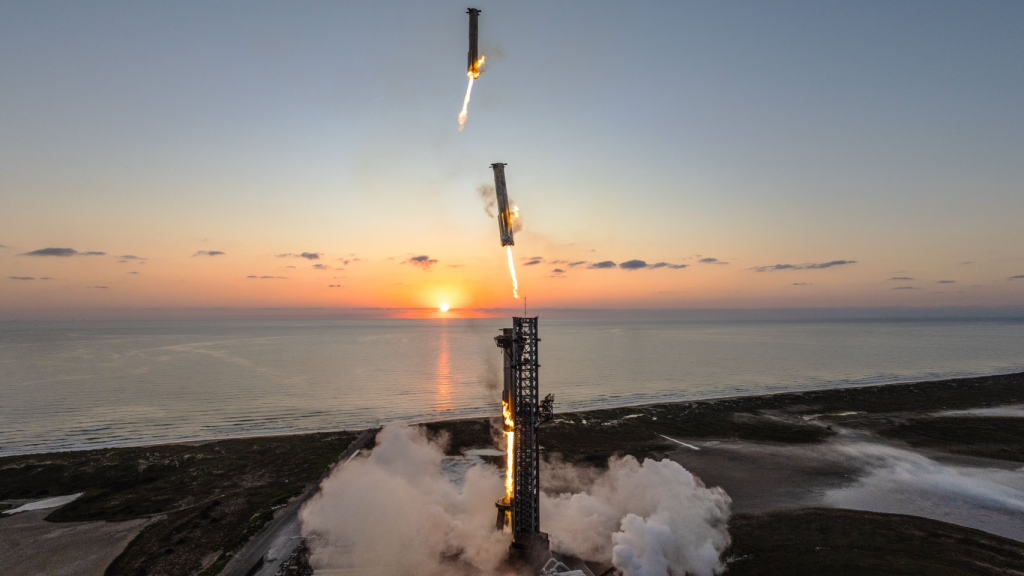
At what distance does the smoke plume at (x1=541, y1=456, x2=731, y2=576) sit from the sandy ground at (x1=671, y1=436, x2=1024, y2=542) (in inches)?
353

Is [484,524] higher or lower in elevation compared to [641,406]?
higher

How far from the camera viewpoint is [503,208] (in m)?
31.0

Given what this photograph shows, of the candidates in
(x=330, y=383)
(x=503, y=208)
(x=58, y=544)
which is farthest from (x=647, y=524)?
(x=330, y=383)

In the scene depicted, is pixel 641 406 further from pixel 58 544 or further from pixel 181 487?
pixel 58 544

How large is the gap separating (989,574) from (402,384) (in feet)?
340

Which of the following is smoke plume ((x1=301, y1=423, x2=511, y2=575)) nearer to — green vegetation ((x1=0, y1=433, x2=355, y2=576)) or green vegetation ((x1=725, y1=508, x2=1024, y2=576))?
green vegetation ((x1=0, y1=433, x2=355, y2=576))

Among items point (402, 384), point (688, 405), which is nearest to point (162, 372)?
point (402, 384)

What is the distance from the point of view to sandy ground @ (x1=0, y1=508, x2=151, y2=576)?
34719 mm

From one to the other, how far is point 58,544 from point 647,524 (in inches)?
1782

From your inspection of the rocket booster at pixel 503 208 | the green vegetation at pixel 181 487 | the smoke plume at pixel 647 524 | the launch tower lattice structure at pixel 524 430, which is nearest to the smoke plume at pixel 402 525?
the launch tower lattice structure at pixel 524 430

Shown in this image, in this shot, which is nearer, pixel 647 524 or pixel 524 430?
pixel 524 430

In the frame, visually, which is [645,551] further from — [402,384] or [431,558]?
[402,384]

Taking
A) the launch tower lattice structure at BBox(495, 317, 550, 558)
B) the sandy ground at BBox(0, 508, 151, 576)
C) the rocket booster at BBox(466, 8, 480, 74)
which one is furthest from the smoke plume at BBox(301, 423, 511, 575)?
the rocket booster at BBox(466, 8, 480, 74)

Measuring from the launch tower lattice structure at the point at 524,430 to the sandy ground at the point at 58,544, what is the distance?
30.3 m
